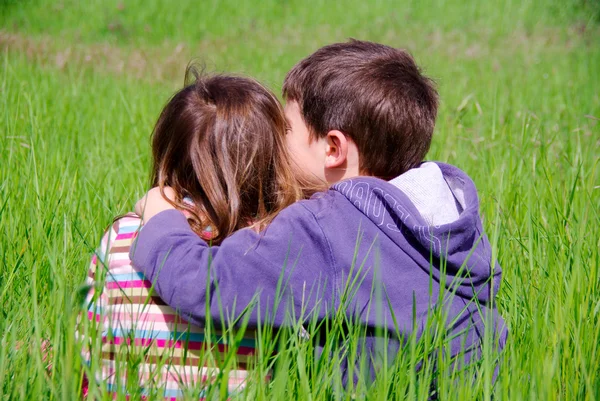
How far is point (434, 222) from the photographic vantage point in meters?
1.64

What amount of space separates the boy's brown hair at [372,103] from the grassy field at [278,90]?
0.33 m

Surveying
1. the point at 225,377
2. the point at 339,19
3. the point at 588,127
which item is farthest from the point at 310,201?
the point at 339,19

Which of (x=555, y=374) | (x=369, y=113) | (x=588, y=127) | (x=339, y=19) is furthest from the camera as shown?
(x=339, y=19)

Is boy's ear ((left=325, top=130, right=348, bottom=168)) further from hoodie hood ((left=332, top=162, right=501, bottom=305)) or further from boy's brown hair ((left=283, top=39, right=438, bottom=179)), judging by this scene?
hoodie hood ((left=332, top=162, right=501, bottom=305))

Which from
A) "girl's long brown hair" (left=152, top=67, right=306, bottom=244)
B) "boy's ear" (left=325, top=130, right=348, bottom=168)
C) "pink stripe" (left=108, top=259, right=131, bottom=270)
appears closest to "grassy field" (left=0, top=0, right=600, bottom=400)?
"pink stripe" (left=108, top=259, right=131, bottom=270)

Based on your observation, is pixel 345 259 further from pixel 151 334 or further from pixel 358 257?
pixel 151 334

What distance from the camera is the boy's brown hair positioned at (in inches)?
Result: 73.1

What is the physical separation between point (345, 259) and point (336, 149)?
44 cm

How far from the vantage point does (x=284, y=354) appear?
1.34 m

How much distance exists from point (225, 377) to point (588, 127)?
3513 millimetres

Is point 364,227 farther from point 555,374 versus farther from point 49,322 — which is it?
point 49,322

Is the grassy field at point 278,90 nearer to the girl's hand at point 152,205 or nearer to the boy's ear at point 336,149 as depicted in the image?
the girl's hand at point 152,205

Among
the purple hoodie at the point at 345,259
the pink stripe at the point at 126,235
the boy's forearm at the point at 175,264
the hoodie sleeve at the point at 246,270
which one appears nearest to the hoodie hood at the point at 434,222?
the purple hoodie at the point at 345,259

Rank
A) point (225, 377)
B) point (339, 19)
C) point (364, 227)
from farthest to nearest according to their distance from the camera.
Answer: point (339, 19) → point (364, 227) → point (225, 377)
